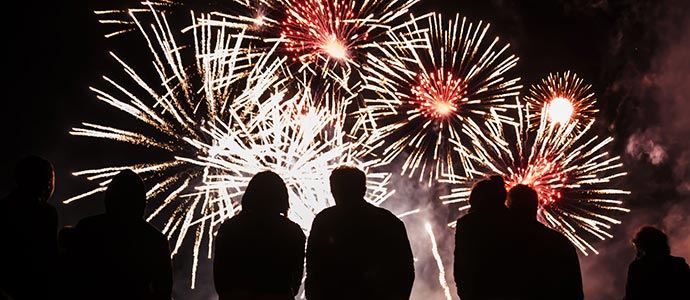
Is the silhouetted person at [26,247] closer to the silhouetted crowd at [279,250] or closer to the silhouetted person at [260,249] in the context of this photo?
the silhouetted crowd at [279,250]

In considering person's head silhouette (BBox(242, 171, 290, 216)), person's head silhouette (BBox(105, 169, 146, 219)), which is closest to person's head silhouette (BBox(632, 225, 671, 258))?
person's head silhouette (BBox(242, 171, 290, 216))

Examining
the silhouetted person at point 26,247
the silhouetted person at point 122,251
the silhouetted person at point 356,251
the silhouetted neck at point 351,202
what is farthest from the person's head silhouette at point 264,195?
the silhouetted person at point 26,247

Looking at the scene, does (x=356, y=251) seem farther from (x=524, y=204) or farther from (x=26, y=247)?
(x=26, y=247)

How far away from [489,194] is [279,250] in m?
1.87

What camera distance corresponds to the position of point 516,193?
18.8 ft

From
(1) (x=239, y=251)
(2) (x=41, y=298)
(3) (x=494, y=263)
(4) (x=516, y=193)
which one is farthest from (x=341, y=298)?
(2) (x=41, y=298)

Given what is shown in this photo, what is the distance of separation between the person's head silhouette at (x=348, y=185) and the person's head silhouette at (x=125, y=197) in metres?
1.57

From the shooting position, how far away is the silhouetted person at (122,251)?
4.81m

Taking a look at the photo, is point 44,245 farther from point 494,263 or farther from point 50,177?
point 494,263

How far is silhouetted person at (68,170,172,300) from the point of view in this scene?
15.8ft

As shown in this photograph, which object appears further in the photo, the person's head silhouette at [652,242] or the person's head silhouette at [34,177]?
the person's head silhouette at [652,242]

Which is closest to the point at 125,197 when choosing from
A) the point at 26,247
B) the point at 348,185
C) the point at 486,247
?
the point at 26,247

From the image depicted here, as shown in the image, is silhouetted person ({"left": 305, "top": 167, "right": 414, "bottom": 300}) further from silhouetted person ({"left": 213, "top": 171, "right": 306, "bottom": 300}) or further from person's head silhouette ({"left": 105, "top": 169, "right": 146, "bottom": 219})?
person's head silhouette ({"left": 105, "top": 169, "right": 146, "bottom": 219})

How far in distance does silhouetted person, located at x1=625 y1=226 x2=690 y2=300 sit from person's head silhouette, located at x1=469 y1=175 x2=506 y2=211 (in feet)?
6.57
